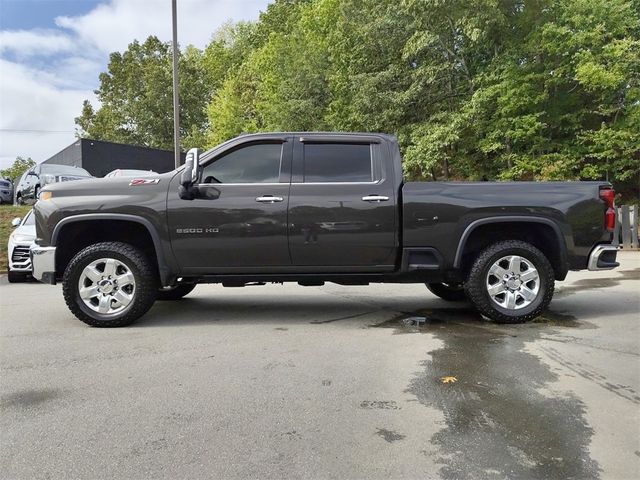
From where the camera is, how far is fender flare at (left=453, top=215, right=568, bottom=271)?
18.8 feet

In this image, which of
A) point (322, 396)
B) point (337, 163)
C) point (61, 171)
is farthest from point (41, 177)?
point (322, 396)

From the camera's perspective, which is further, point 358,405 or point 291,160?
point 291,160

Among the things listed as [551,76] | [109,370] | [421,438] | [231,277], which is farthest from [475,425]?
[551,76]

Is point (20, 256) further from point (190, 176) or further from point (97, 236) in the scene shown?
point (190, 176)

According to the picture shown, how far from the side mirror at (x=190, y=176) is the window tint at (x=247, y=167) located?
0.63 feet

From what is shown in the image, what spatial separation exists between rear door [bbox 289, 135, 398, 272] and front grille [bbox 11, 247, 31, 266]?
692 cm

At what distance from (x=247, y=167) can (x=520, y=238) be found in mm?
3248

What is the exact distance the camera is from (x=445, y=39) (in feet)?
77.9

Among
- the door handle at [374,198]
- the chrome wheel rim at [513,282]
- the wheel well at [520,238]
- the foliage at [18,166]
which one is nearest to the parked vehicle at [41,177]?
the door handle at [374,198]

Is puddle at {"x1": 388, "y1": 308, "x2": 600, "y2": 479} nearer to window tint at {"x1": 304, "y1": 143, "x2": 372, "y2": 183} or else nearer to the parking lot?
the parking lot

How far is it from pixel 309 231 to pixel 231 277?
3.31 feet

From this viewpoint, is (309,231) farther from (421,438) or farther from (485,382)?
(421,438)

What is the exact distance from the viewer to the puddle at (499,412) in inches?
108

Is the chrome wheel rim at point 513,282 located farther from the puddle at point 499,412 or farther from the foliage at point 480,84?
the foliage at point 480,84
